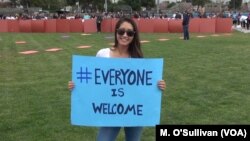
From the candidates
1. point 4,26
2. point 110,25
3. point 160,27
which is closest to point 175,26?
point 160,27

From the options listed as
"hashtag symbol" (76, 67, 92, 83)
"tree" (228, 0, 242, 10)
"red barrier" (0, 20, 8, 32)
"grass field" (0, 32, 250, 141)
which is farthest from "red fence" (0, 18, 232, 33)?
"tree" (228, 0, 242, 10)

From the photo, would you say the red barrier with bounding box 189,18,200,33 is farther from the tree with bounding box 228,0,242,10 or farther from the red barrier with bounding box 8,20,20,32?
the tree with bounding box 228,0,242,10

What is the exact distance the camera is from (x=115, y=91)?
A: 4.32 m

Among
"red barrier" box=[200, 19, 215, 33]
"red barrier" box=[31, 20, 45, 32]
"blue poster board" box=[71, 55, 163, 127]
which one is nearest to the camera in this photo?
"blue poster board" box=[71, 55, 163, 127]

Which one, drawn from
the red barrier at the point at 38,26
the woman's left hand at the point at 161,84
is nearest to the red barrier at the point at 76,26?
the red barrier at the point at 38,26

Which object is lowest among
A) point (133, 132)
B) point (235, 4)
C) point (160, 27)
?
point (160, 27)

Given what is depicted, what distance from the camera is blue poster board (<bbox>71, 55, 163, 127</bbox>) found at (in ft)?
14.0

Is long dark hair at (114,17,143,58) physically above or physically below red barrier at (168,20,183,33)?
above

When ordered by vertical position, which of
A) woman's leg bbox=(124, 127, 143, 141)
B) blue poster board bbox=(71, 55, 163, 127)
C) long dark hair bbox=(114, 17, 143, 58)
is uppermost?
long dark hair bbox=(114, 17, 143, 58)

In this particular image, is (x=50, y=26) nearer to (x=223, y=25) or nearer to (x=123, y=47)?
(x=223, y=25)

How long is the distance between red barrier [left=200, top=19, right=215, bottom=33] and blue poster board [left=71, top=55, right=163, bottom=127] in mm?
32243

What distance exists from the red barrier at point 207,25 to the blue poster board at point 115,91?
32.2m

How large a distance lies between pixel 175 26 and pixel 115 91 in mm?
32689

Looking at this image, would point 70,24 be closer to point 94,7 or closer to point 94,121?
point 94,121
